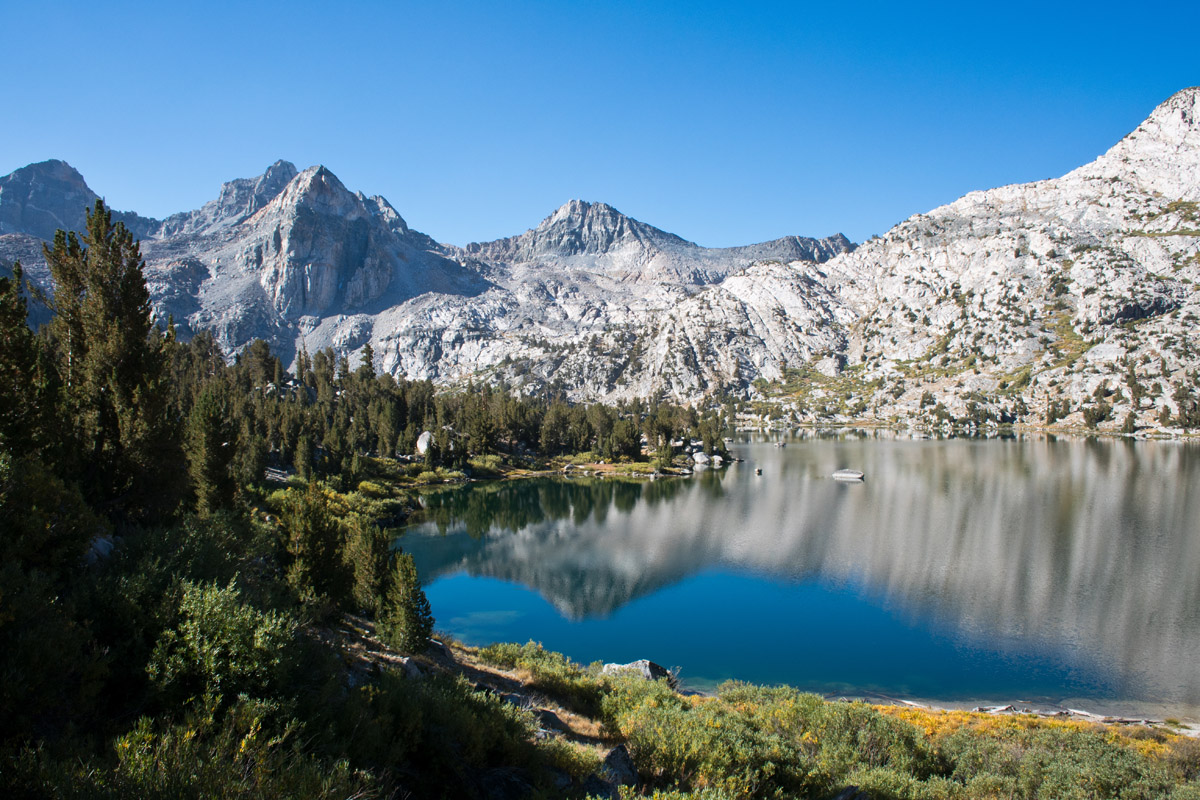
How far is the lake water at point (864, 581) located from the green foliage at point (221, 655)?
25267 mm

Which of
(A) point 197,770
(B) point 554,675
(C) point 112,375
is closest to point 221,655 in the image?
(A) point 197,770

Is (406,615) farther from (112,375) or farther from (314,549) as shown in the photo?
(112,375)

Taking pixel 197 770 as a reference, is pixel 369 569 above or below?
below

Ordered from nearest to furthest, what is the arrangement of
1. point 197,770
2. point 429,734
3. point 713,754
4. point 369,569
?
point 197,770, point 429,734, point 713,754, point 369,569

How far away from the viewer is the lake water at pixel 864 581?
31.7 m

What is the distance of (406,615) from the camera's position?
2369 centimetres

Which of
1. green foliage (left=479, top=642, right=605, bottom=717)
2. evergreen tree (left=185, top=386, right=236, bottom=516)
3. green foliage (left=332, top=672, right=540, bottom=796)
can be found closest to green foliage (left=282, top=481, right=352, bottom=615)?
green foliage (left=479, top=642, right=605, bottom=717)

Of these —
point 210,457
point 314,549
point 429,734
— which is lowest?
point 314,549

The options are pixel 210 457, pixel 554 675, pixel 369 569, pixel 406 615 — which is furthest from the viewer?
pixel 210 457

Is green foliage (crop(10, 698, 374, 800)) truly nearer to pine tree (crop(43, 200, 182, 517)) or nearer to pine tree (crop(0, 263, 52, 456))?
pine tree (crop(0, 263, 52, 456))

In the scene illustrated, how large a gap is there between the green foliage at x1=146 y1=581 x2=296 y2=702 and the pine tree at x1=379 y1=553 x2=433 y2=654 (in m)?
13.6

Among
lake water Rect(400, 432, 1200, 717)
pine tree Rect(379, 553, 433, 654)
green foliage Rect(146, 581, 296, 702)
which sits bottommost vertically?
lake water Rect(400, 432, 1200, 717)

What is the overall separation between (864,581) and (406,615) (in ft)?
122

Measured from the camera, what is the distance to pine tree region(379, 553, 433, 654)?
23375 mm
